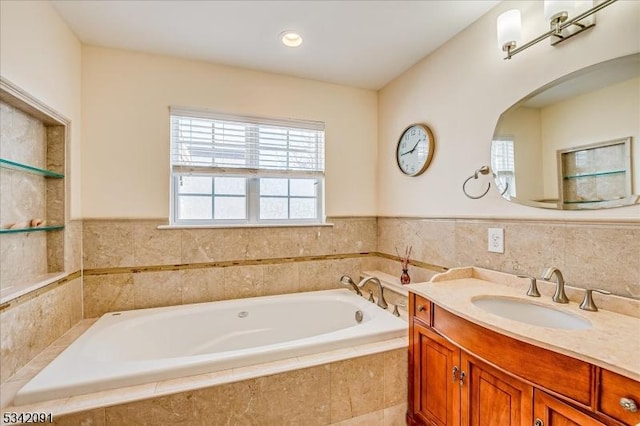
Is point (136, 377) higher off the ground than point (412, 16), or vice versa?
point (412, 16)

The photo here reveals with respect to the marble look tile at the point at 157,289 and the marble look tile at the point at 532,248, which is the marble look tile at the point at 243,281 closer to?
the marble look tile at the point at 157,289

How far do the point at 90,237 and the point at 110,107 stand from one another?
0.96 metres

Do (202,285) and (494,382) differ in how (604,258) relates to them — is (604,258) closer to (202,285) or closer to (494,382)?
(494,382)

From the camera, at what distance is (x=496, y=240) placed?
5.54 feet

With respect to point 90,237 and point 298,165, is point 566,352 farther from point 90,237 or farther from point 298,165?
point 90,237

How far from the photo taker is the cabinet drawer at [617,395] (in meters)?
0.76

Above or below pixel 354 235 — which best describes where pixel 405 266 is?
below

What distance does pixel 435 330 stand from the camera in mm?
1448

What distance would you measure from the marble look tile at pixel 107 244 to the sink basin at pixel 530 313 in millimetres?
2318

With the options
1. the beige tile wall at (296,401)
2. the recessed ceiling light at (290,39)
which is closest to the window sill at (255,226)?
the beige tile wall at (296,401)

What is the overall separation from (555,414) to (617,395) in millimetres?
213

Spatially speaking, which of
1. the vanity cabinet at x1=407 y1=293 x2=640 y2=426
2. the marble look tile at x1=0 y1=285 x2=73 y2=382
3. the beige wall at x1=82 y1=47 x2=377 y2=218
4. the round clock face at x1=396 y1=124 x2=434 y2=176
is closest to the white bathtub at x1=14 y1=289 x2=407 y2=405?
the marble look tile at x1=0 y1=285 x2=73 y2=382

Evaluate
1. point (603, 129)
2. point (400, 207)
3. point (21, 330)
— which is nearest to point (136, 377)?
point (21, 330)

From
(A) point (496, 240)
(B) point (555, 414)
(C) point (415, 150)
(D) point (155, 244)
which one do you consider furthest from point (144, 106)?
(B) point (555, 414)
